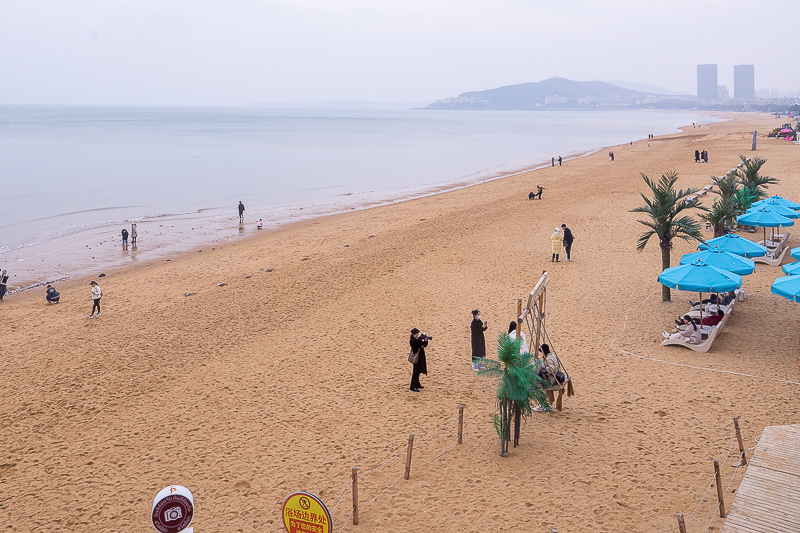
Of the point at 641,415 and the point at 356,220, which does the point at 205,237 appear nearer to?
the point at 356,220

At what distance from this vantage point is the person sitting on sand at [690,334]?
12141 millimetres

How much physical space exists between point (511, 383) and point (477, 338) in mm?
3590

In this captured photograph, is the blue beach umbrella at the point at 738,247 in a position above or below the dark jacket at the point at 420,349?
above

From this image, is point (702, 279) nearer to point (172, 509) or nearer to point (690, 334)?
point (690, 334)

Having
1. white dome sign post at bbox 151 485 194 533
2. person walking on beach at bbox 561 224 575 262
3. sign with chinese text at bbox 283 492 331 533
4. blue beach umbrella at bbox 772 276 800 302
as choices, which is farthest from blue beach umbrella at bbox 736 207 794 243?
white dome sign post at bbox 151 485 194 533

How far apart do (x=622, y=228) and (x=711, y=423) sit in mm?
15501

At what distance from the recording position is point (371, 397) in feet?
35.6

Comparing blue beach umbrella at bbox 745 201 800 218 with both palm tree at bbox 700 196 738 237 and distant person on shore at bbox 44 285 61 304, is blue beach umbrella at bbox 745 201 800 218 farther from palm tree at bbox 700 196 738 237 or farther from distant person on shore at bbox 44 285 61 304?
distant person on shore at bbox 44 285 61 304

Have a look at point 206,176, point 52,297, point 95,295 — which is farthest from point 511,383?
point 206,176

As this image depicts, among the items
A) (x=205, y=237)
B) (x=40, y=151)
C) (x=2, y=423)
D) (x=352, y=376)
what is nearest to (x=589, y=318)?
(x=352, y=376)

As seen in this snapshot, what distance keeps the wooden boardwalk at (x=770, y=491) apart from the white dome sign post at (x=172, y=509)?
5293mm

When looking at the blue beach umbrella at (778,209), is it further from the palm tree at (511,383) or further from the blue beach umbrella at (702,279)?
the palm tree at (511,383)

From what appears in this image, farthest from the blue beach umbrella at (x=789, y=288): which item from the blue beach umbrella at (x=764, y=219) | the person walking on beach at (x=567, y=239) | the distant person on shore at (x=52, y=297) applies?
the distant person on shore at (x=52, y=297)

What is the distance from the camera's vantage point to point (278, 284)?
18.8 m
